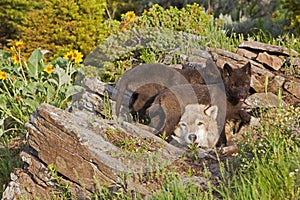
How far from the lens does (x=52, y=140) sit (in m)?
5.63

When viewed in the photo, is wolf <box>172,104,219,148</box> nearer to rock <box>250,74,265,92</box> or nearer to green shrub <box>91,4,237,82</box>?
rock <box>250,74,265,92</box>

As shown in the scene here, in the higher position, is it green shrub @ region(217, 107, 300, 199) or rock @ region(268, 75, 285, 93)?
green shrub @ region(217, 107, 300, 199)

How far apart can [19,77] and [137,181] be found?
372 centimetres

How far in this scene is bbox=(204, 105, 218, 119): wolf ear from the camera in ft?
21.3

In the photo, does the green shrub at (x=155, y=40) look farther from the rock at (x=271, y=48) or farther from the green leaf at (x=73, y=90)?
the green leaf at (x=73, y=90)

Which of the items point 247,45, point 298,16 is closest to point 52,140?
point 247,45

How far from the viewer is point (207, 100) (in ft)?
21.3

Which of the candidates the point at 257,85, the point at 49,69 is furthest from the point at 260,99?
the point at 49,69

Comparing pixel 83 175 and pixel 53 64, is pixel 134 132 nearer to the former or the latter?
pixel 83 175

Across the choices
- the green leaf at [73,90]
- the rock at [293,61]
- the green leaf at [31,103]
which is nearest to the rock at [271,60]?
the rock at [293,61]

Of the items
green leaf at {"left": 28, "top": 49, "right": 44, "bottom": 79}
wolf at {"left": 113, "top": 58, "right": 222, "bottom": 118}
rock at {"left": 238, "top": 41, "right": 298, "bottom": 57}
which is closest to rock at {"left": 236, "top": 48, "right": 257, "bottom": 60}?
rock at {"left": 238, "top": 41, "right": 298, "bottom": 57}

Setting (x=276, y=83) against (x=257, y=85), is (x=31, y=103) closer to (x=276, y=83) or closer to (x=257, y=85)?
(x=257, y=85)

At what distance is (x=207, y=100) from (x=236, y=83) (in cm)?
52

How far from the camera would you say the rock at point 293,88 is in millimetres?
7391
